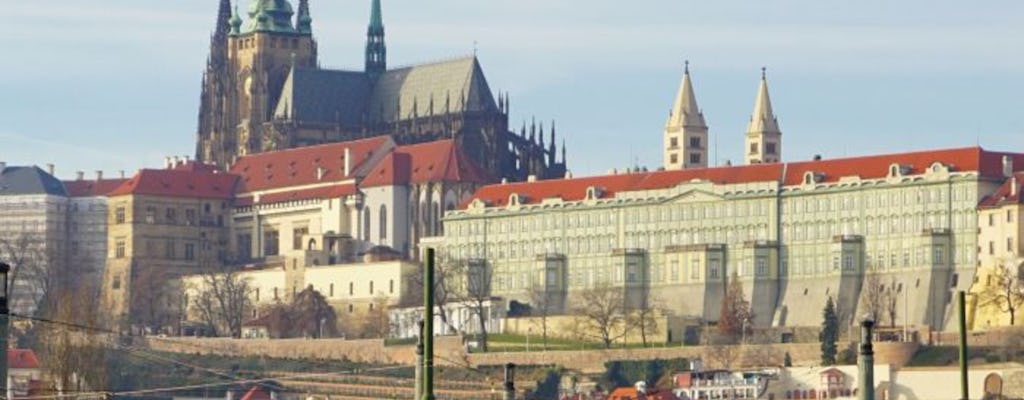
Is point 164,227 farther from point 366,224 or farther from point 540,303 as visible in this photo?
point 540,303

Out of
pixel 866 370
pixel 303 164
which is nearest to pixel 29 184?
pixel 303 164

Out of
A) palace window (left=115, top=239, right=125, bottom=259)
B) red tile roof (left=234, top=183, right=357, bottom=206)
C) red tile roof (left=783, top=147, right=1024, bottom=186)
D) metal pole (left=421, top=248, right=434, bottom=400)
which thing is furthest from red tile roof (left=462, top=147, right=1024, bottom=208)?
metal pole (left=421, top=248, right=434, bottom=400)

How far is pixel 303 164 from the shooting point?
190125 mm

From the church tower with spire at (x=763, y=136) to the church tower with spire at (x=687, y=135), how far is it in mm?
3444

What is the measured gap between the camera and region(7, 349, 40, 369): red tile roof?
130 metres

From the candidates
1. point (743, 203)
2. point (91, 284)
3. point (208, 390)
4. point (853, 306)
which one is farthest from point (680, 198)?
point (91, 284)

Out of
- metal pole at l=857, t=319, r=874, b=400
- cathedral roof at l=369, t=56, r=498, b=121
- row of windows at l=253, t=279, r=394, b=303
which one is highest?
cathedral roof at l=369, t=56, r=498, b=121

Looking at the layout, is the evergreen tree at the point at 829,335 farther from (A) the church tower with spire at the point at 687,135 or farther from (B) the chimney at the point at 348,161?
(B) the chimney at the point at 348,161

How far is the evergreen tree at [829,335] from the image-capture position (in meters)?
134

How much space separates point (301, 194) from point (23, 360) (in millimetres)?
57354

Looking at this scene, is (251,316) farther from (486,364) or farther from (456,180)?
(486,364)

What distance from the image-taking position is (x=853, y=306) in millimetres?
147000

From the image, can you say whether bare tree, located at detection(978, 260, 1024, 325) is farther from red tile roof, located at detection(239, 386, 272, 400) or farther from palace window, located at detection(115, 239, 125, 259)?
palace window, located at detection(115, 239, 125, 259)

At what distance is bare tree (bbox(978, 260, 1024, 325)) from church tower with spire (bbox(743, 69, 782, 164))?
30135 mm
